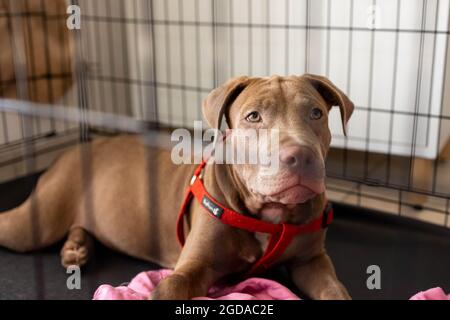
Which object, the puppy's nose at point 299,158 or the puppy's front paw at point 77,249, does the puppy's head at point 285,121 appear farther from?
the puppy's front paw at point 77,249

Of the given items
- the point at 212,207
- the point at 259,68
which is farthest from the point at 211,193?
the point at 259,68

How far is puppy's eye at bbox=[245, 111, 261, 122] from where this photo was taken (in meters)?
1.60

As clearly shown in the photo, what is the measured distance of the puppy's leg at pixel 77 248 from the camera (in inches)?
80.2

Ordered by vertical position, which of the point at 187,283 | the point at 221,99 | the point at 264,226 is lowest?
the point at 187,283

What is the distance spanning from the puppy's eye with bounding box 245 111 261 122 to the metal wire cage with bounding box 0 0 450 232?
0.96m

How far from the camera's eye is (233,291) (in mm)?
1725

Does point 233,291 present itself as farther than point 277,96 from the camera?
Yes

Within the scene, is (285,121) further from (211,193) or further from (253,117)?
(211,193)

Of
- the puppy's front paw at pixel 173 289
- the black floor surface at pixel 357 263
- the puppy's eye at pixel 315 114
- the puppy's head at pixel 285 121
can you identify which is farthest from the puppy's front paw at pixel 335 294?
the puppy's eye at pixel 315 114

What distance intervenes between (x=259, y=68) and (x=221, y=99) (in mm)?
1426

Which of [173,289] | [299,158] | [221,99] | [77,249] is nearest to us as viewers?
[299,158]

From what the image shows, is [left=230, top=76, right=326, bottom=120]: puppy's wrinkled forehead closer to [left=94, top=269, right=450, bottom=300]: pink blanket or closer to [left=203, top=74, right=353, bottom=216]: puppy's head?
[left=203, top=74, right=353, bottom=216]: puppy's head
